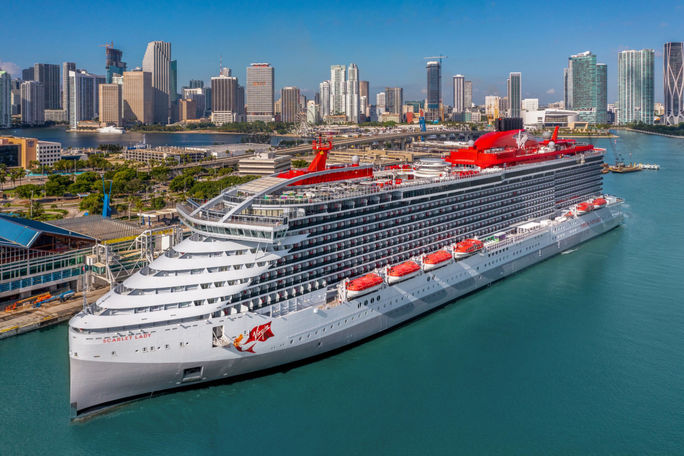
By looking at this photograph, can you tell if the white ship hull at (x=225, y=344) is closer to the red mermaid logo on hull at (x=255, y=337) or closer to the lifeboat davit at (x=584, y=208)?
the red mermaid logo on hull at (x=255, y=337)

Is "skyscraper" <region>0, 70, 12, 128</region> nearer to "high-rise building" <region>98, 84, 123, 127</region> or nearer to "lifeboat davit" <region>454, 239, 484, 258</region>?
"high-rise building" <region>98, 84, 123, 127</region>

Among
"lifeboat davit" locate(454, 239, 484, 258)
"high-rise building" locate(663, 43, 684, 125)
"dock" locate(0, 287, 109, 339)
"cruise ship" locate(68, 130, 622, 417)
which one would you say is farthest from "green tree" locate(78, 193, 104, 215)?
"high-rise building" locate(663, 43, 684, 125)

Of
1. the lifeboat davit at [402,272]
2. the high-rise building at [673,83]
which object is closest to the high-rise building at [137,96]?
the high-rise building at [673,83]

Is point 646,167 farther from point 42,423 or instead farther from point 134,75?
point 134,75

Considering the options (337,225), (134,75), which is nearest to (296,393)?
(337,225)

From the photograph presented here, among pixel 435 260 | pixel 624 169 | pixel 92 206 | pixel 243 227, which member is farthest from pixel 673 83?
pixel 243 227

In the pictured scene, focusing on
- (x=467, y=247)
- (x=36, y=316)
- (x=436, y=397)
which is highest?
(x=467, y=247)

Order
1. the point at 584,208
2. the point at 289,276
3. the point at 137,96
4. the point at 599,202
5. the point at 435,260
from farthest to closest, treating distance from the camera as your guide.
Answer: the point at 137,96 < the point at 599,202 < the point at 584,208 < the point at 435,260 < the point at 289,276

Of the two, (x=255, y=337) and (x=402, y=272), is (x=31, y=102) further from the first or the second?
(x=255, y=337)
